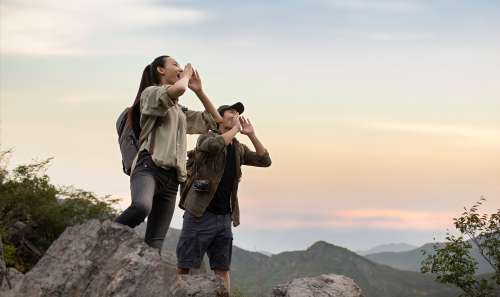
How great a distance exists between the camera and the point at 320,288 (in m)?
5.21

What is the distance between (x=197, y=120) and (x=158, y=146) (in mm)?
965

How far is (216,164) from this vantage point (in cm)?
541

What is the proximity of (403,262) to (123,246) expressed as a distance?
115 m

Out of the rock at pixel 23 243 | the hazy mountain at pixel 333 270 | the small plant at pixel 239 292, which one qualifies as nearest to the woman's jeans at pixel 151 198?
the small plant at pixel 239 292

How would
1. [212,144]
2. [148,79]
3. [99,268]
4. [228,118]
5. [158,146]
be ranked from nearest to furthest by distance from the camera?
[99,268], [158,146], [148,79], [212,144], [228,118]

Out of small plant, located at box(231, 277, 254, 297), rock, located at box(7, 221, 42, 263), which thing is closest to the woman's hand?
small plant, located at box(231, 277, 254, 297)

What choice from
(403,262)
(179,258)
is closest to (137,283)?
(179,258)

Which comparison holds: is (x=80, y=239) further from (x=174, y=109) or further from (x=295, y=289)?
(x=295, y=289)

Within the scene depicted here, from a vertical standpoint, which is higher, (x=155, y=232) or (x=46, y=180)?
(x=46, y=180)

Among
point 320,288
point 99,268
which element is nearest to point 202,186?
point 99,268

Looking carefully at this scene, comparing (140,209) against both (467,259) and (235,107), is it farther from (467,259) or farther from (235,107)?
(467,259)

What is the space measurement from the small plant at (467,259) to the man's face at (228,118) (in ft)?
26.8

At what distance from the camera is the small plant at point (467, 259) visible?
11.0 meters

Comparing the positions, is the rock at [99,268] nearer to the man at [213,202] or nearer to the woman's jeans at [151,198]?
the woman's jeans at [151,198]
